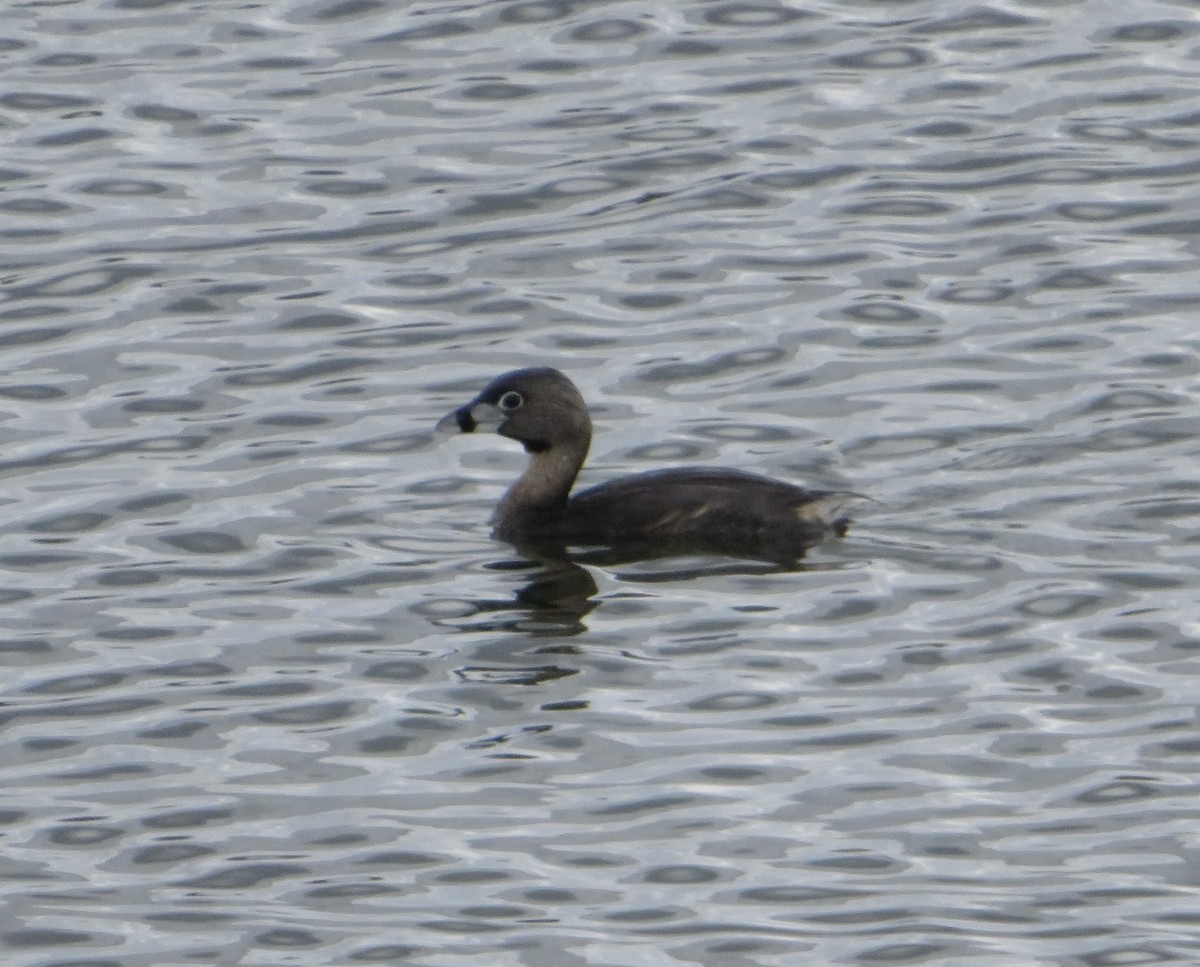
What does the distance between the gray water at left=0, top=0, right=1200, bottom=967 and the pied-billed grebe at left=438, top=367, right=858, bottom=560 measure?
0.46ft

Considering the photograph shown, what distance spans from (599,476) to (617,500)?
1141 mm

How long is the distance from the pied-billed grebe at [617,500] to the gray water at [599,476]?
14cm

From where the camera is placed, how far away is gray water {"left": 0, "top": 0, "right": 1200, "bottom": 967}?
10000mm

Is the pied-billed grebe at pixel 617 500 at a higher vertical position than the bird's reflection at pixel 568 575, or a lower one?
higher

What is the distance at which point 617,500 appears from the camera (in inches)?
527

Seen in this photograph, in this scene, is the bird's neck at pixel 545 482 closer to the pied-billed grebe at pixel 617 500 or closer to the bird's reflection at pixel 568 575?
the pied-billed grebe at pixel 617 500

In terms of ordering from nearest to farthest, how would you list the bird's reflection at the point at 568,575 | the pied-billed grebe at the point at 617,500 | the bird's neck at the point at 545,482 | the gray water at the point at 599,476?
1. the gray water at the point at 599,476
2. the bird's reflection at the point at 568,575
3. the pied-billed grebe at the point at 617,500
4. the bird's neck at the point at 545,482

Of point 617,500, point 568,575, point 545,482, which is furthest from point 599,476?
point 568,575

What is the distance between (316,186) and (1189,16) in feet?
20.5

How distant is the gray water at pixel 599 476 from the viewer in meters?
10.0

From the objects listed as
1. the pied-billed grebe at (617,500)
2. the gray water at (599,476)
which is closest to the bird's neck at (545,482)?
the pied-billed grebe at (617,500)

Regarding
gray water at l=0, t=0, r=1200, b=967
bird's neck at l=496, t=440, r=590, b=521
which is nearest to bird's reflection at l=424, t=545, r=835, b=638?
gray water at l=0, t=0, r=1200, b=967

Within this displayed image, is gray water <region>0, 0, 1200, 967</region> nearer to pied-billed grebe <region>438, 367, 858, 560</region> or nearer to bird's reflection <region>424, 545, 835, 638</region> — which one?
bird's reflection <region>424, 545, 835, 638</region>

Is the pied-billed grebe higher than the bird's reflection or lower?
higher
